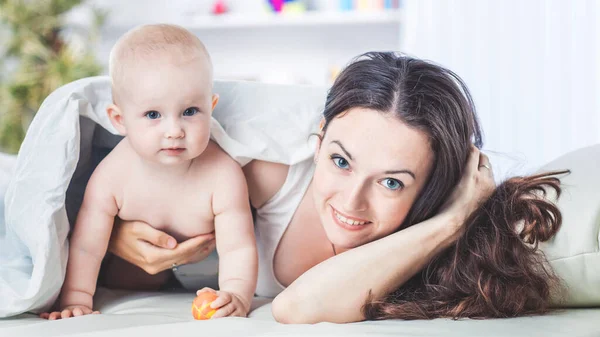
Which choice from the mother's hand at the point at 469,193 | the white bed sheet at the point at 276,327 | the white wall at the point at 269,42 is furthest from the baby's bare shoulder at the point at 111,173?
the white wall at the point at 269,42

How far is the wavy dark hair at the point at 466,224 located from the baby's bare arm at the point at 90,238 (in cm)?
48

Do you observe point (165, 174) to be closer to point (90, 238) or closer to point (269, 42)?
point (90, 238)

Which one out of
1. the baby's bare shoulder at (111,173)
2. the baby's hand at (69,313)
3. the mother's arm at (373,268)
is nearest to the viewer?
the mother's arm at (373,268)

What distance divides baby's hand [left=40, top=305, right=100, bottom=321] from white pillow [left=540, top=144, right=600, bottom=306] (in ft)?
2.76

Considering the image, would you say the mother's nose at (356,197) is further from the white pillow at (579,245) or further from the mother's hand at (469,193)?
the white pillow at (579,245)

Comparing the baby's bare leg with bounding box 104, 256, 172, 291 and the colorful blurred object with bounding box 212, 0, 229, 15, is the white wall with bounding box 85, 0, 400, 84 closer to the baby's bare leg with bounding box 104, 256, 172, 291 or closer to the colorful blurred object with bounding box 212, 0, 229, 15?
the colorful blurred object with bounding box 212, 0, 229, 15

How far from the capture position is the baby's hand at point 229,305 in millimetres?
1206

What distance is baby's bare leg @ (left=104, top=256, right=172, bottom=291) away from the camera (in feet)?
5.24

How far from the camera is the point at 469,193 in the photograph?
50.3 inches

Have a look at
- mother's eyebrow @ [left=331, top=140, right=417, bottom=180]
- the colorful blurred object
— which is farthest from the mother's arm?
the colorful blurred object

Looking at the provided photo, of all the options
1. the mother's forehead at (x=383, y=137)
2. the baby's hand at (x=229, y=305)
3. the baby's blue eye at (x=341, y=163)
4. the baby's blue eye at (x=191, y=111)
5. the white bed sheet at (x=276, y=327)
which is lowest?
the baby's hand at (x=229, y=305)

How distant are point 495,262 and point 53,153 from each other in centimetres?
86

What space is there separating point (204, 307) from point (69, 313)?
27 centimetres

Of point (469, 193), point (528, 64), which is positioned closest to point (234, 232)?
point (469, 193)
